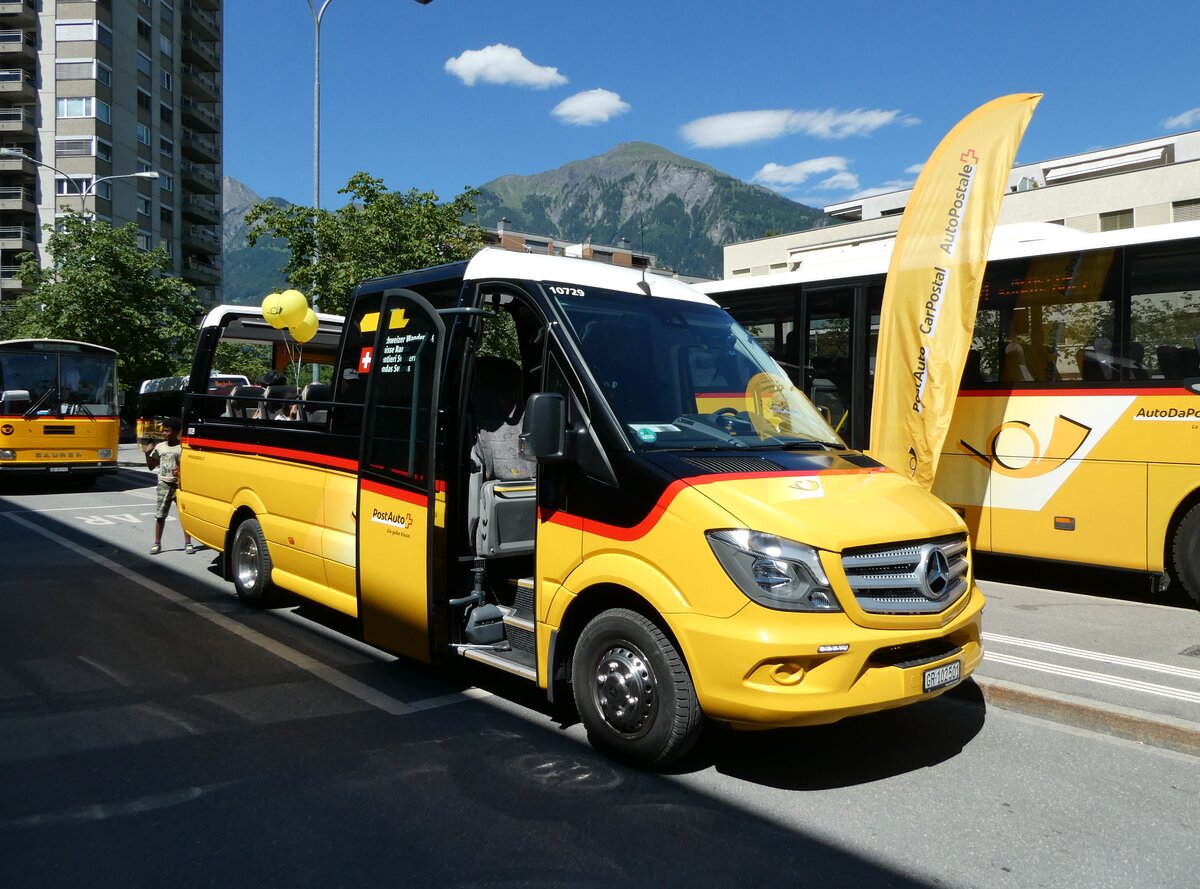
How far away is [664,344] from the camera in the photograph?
5.35m

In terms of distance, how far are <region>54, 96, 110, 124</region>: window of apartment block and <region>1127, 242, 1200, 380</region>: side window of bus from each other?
6670 centimetres

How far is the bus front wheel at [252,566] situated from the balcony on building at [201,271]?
7113 cm

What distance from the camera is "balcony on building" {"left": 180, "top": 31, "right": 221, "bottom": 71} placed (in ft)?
240

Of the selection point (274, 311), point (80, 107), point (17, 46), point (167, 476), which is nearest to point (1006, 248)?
point (274, 311)

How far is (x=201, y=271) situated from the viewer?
74.1 metres

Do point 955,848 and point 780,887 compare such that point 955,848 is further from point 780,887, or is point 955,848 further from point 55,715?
point 55,715

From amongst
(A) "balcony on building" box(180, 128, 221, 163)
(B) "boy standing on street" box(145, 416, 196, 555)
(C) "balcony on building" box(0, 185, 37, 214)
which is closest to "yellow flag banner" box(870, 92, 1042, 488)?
(B) "boy standing on street" box(145, 416, 196, 555)

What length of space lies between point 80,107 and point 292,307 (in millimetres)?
64094

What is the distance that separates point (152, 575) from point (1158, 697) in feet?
28.9

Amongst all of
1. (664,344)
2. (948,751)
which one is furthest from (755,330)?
(948,751)

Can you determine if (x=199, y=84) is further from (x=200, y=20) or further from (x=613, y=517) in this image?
(x=613, y=517)

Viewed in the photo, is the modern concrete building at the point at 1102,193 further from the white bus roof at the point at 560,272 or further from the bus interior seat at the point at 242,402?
the white bus roof at the point at 560,272

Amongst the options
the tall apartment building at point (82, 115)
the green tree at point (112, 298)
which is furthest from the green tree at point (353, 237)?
the tall apartment building at point (82, 115)

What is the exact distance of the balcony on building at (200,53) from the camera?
240ft
